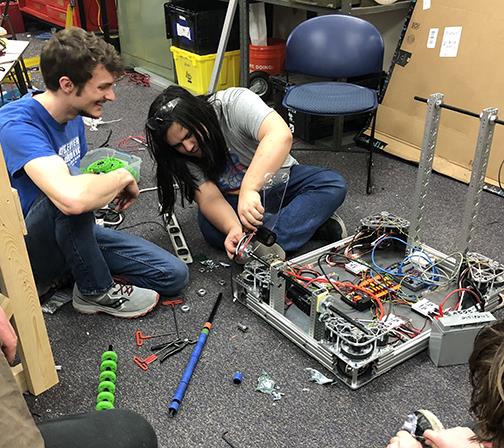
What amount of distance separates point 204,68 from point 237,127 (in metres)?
1.84

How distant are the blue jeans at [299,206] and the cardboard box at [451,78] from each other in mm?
953

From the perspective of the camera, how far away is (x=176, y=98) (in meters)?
1.92

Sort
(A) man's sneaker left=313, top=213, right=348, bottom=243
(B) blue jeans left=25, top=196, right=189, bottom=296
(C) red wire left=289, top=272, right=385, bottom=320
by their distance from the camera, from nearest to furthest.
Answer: (B) blue jeans left=25, top=196, right=189, bottom=296 → (C) red wire left=289, top=272, right=385, bottom=320 → (A) man's sneaker left=313, top=213, right=348, bottom=243

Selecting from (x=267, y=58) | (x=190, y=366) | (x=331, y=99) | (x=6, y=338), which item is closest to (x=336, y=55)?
(x=331, y=99)

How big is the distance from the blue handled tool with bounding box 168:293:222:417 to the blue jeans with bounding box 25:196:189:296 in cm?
20

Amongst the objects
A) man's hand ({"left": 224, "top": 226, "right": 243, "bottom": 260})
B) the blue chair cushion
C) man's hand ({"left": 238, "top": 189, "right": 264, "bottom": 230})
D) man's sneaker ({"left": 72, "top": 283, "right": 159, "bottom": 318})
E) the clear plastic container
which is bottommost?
man's sneaker ({"left": 72, "top": 283, "right": 159, "bottom": 318})

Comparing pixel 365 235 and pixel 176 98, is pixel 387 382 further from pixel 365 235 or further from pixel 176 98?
pixel 176 98

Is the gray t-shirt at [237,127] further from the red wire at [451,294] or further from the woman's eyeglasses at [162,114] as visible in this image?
the red wire at [451,294]

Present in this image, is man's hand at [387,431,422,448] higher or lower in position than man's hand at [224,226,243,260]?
lower

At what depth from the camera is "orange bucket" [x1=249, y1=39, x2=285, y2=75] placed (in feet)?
11.9

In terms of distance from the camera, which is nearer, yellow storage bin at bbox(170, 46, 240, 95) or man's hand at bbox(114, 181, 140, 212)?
man's hand at bbox(114, 181, 140, 212)

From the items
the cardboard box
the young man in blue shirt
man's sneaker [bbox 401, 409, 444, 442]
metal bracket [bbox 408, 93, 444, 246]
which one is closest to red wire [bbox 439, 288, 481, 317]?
metal bracket [bbox 408, 93, 444, 246]

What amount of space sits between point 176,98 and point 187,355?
34.1 inches

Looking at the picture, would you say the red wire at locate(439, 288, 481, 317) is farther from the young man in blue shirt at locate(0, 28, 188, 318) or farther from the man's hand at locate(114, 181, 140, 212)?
the man's hand at locate(114, 181, 140, 212)
